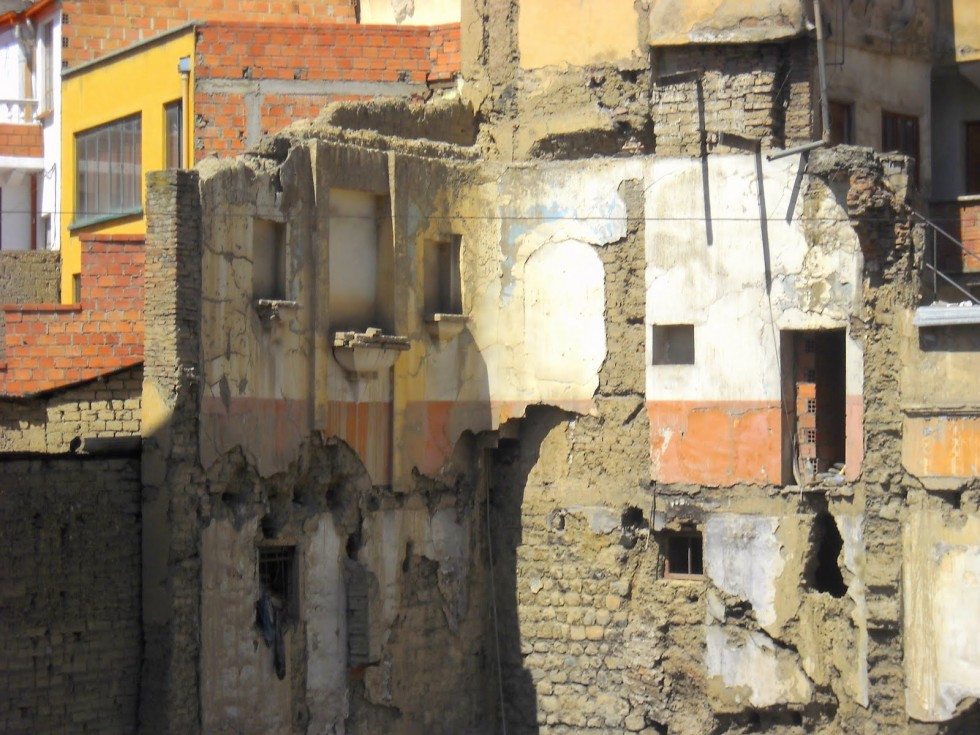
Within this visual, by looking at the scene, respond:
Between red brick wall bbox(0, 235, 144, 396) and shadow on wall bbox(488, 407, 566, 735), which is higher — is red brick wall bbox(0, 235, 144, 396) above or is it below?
above

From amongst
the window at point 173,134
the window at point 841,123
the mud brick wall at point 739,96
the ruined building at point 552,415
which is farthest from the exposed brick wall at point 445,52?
the window at point 841,123

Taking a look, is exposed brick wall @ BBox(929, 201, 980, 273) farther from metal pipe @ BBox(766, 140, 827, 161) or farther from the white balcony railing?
the white balcony railing

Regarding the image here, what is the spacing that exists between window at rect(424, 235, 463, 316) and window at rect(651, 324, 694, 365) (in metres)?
1.92

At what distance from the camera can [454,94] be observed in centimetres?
2070

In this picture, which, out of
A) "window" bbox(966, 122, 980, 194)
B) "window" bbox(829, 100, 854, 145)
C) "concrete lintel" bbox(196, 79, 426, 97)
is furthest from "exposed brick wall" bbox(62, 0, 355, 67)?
"window" bbox(966, 122, 980, 194)

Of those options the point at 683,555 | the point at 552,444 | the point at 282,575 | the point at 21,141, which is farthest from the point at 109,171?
the point at 683,555

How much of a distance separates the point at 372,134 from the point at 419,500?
3479 millimetres

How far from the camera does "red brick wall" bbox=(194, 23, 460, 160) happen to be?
21.0 meters

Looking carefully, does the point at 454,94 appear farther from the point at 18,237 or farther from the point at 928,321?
the point at 18,237

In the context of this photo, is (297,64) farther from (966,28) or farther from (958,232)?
(966,28)

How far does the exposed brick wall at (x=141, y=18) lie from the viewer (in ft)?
81.3

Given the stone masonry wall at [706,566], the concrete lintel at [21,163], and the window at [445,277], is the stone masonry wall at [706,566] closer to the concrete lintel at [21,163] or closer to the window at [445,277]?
the window at [445,277]

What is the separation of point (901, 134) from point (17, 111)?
13.4 metres

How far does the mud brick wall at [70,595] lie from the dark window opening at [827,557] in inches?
246
